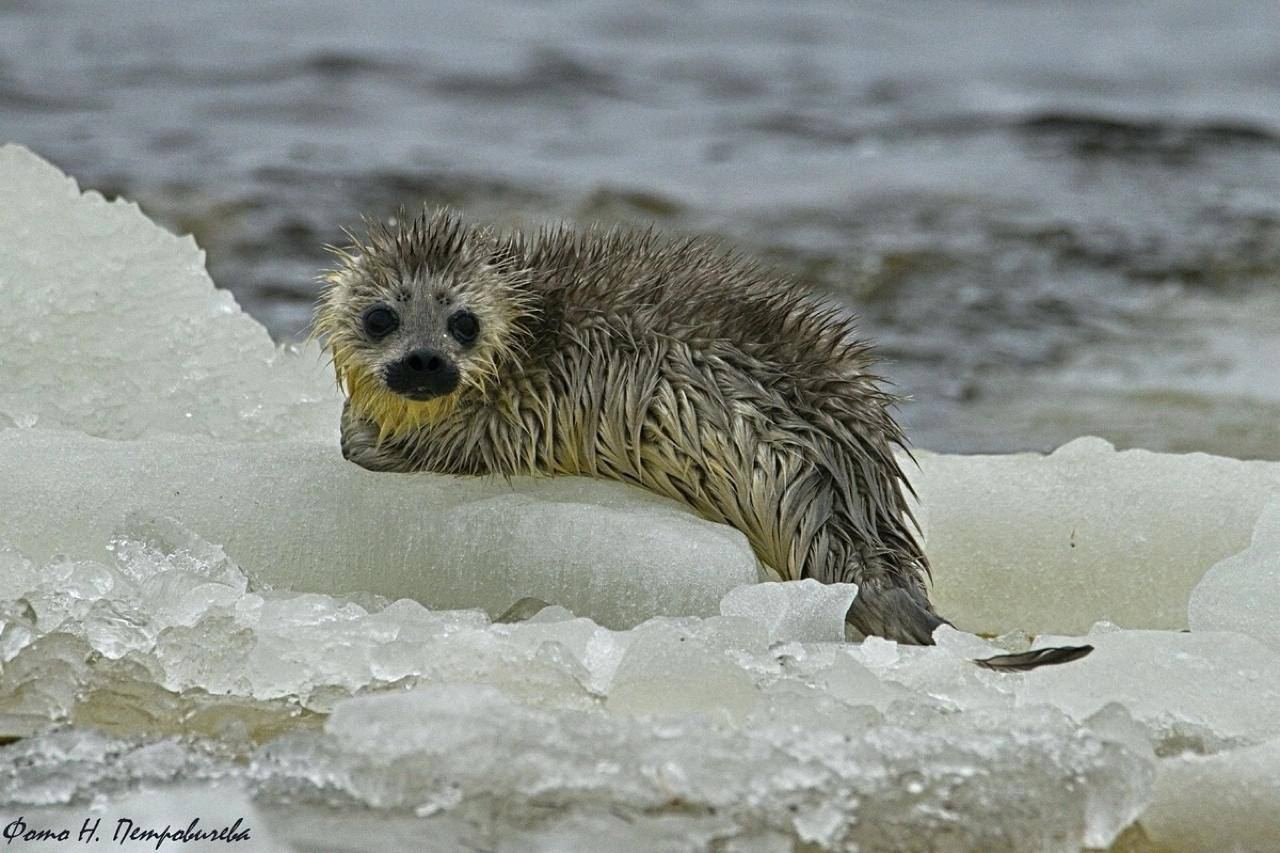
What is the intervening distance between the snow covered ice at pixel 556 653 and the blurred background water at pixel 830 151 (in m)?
1.59

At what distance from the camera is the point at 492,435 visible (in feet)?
12.3

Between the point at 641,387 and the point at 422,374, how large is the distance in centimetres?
41

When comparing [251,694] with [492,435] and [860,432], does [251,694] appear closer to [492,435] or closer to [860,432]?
[492,435]

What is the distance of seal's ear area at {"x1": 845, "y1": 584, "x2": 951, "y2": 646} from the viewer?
11.6 ft

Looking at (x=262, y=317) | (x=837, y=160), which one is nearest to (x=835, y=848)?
(x=262, y=317)

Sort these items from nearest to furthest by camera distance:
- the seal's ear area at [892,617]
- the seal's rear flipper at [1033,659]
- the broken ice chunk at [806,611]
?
the seal's rear flipper at [1033,659]
the broken ice chunk at [806,611]
the seal's ear area at [892,617]

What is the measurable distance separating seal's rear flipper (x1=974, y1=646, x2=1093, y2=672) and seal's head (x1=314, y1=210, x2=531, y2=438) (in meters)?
1.05

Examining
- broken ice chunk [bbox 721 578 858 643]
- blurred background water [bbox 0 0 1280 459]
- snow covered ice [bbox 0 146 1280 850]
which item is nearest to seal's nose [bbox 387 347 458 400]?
snow covered ice [bbox 0 146 1280 850]

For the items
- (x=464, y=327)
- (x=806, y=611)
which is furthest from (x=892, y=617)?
(x=464, y=327)

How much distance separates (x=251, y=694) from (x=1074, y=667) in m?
1.42

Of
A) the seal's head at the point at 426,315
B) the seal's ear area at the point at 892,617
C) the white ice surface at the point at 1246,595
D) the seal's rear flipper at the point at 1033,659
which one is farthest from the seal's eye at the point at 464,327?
the white ice surface at the point at 1246,595

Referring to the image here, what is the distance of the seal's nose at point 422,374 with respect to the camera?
11.7 ft

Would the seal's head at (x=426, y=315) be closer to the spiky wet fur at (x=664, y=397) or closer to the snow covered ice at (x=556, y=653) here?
the spiky wet fur at (x=664, y=397)

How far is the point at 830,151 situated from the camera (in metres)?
12.5
